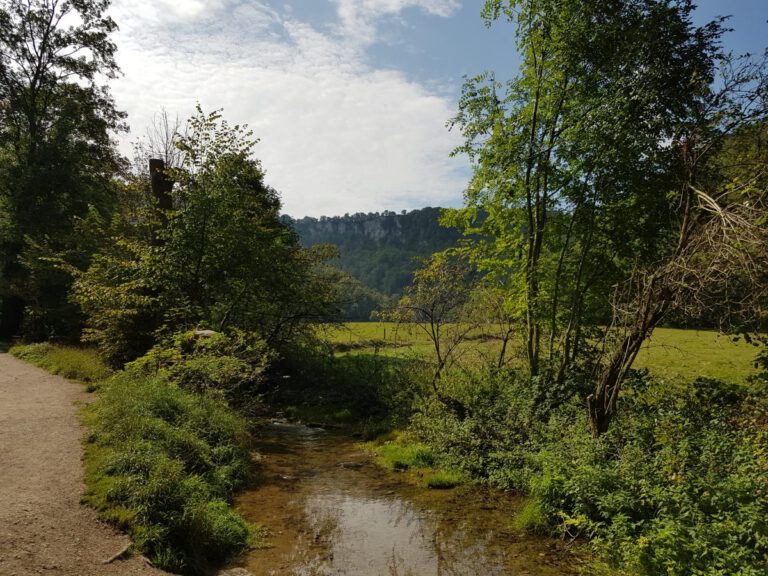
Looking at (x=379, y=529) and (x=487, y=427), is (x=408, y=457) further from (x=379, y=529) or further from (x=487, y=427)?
(x=379, y=529)

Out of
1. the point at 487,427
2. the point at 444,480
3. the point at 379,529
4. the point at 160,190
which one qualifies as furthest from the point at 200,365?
the point at 160,190

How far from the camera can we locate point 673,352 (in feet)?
79.4

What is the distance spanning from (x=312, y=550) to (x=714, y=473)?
6.81 metres

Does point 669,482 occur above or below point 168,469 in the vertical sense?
above

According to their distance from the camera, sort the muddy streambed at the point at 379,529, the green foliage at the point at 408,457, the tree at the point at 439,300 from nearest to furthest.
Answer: the muddy streambed at the point at 379,529
the green foliage at the point at 408,457
the tree at the point at 439,300

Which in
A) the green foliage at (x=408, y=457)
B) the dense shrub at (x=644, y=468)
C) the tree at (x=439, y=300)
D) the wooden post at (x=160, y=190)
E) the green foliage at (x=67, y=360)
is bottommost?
the green foliage at (x=408, y=457)

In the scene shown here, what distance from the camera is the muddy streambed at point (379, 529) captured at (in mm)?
7801

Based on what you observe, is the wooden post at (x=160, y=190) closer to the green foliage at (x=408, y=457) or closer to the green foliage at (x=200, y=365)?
the green foliage at (x=200, y=365)

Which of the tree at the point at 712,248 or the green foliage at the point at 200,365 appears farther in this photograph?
the green foliage at the point at 200,365

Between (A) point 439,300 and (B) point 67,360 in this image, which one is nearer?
(A) point 439,300

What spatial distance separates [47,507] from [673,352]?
86.5ft

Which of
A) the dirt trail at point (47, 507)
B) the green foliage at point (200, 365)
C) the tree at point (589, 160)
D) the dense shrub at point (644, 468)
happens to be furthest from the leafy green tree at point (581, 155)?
the dirt trail at point (47, 507)

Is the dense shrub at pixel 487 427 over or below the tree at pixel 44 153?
below

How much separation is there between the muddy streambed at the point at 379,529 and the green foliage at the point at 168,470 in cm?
73
